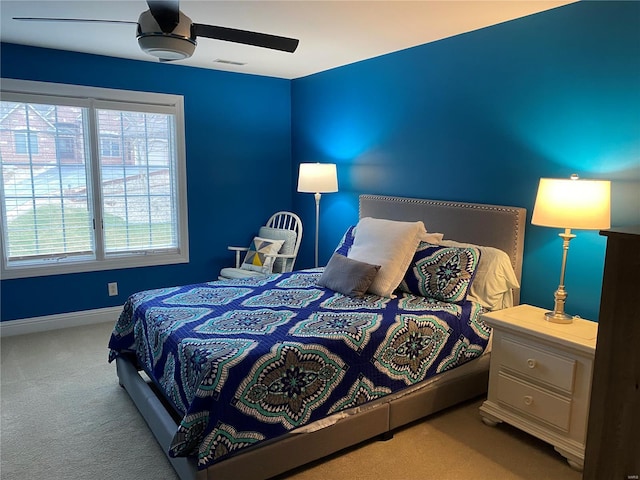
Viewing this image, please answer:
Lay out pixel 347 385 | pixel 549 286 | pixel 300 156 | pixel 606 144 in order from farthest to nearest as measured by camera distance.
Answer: pixel 300 156 → pixel 549 286 → pixel 606 144 → pixel 347 385

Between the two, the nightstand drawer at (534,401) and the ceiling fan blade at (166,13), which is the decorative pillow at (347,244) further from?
the ceiling fan blade at (166,13)

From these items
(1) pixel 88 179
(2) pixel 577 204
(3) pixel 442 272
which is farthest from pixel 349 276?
(1) pixel 88 179

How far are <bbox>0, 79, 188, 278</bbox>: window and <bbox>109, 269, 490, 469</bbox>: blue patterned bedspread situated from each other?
1.61 m

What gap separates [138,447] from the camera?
245cm

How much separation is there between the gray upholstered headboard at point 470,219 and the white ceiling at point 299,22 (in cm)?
121

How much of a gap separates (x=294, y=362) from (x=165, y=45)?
155 centimetres

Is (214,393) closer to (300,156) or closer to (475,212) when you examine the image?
(475,212)

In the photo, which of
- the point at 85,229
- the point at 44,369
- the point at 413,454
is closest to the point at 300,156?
the point at 85,229

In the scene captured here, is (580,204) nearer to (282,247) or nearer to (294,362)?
(294,362)

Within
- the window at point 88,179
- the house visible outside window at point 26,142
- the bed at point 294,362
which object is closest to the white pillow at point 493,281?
the bed at point 294,362

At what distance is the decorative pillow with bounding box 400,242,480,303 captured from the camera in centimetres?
291

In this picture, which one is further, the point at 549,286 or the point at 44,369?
the point at 44,369

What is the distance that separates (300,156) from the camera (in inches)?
203

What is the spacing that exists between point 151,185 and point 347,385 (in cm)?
310
